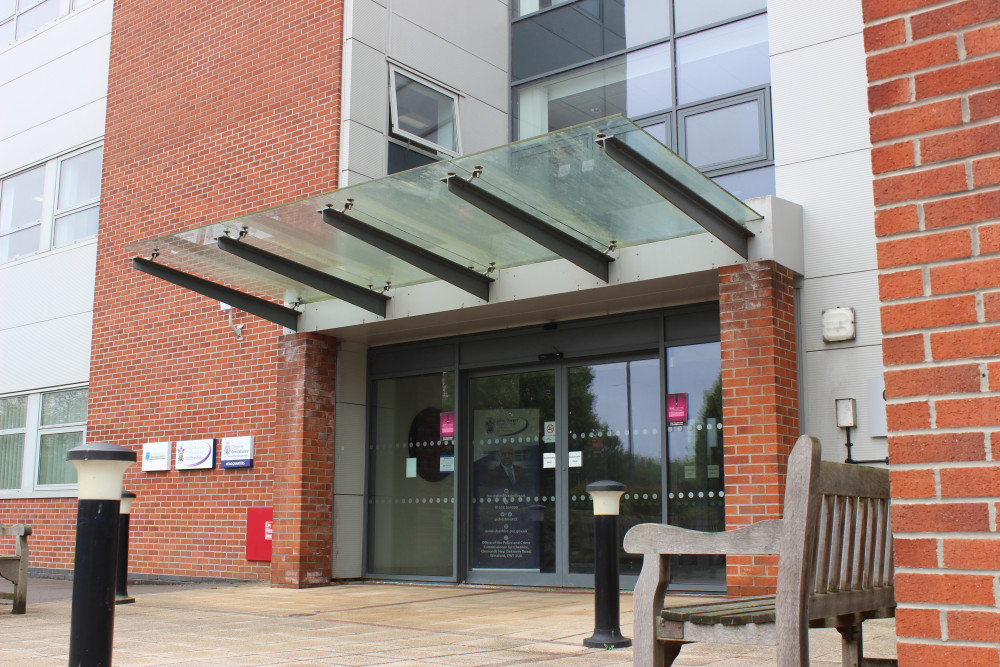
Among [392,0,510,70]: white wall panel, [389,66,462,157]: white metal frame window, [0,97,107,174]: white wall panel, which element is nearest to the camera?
[389,66,462,157]: white metal frame window

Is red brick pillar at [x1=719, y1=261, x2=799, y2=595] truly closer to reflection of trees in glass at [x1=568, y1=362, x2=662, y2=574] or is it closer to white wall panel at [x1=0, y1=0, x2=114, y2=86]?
reflection of trees in glass at [x1=568, y1=362, x2=662, y2=574]

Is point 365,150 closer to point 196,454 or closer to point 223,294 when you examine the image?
point 223,294

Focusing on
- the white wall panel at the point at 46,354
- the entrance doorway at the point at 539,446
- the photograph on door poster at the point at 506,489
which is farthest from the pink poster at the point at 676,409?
the white wall panel at the point at 46,354

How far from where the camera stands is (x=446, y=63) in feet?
37.8

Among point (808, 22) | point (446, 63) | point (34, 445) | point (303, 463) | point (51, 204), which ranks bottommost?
point (303, 463)

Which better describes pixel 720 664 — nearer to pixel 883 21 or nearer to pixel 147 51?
pixel 883 21

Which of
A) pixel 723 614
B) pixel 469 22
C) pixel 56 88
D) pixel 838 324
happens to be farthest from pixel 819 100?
pixel 56 88

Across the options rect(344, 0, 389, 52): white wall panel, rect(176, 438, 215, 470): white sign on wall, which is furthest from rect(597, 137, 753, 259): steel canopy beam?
rect(176, 438, 215, 470): white sign on wall

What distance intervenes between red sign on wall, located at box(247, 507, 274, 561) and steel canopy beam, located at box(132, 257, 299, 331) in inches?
80.9

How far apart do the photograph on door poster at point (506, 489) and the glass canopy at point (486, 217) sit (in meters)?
1.81

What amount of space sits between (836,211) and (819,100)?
1.01 m

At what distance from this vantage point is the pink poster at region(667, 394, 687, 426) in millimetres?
8844

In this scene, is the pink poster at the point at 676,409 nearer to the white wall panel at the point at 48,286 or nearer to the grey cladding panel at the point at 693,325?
the grey cladding panel at the point at 693,325

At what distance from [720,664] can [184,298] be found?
8.65 meters
